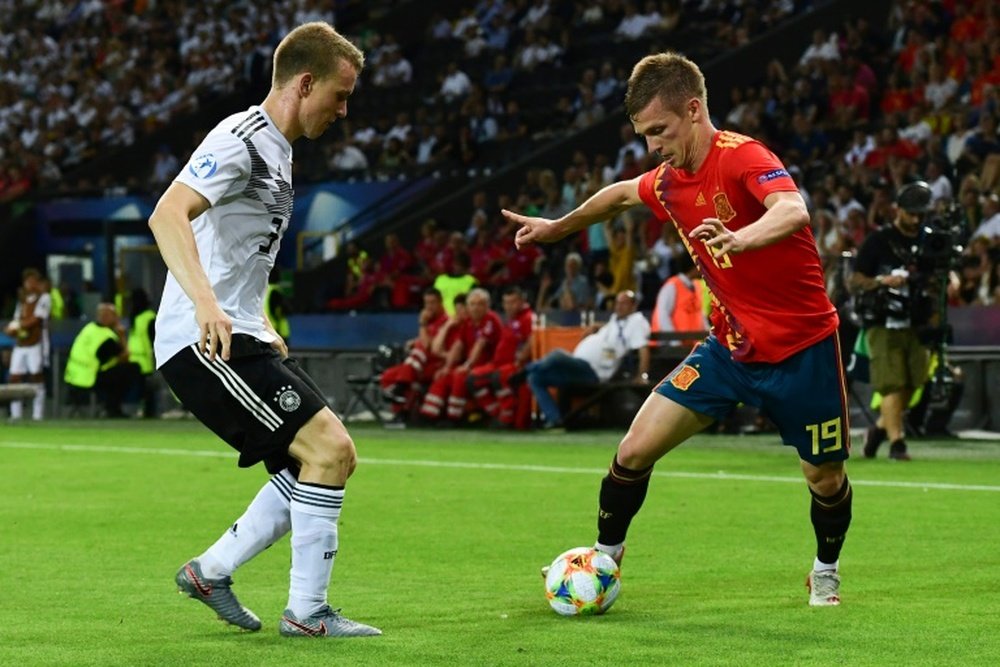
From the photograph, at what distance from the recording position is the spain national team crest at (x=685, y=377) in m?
7.57

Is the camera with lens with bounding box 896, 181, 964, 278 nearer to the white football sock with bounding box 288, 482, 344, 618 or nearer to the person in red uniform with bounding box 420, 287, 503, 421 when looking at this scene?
the person in red uniform with bounding box 420, 287, 503, 421

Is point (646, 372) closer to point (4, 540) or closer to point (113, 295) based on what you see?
point (4, 540)

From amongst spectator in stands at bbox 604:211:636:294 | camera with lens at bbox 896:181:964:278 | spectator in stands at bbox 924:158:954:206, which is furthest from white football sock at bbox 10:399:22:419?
camera with lens at bbox 896:181:964:278

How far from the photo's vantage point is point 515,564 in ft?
30.2

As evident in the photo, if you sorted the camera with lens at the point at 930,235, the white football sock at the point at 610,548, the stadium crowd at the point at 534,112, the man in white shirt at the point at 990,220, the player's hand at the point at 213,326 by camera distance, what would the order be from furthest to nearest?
the stadium crowd at the point at 534,112 < the man in white shirt at the point at 990,220 < the camera with lens at the point at 930,235 < the white football sock at the point at 610,548 < the player's hand at the point at 213,326

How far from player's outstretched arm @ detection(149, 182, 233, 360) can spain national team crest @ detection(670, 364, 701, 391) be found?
81.1 inches

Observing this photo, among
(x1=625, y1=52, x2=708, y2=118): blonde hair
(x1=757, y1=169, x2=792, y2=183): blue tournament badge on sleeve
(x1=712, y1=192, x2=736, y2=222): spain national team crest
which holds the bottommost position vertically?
(x1=712, y1=192, x2=736, y2=222): spain national team crest

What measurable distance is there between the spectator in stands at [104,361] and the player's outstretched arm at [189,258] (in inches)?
813

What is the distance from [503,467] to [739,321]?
8.59m

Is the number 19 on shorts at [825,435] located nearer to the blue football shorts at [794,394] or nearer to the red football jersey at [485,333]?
the blue football shorts at [794,394]

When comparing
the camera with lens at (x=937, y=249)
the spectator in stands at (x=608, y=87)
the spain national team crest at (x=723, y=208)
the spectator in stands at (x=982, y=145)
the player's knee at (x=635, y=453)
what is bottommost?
the player's knee at (x=635, y=453)

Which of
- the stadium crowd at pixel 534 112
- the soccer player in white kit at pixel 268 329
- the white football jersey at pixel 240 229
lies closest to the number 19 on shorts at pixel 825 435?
the soccer player in white kit at pixel 268 329

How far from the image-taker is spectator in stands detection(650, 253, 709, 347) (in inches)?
821

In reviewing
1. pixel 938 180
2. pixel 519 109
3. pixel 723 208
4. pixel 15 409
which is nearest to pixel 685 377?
pixel 723 208
